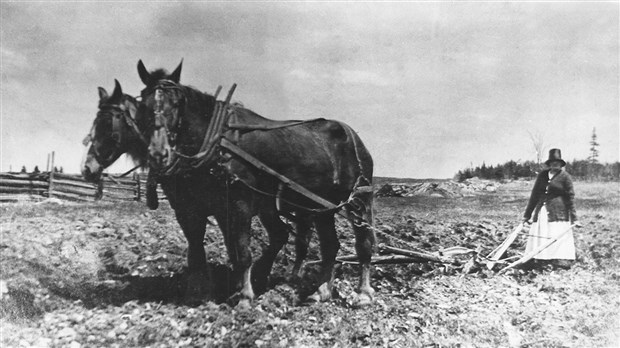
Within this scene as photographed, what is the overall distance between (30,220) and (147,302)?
9.80 feet

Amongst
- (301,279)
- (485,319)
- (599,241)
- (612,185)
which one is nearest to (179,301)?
(301,279)

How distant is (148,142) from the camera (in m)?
3.08

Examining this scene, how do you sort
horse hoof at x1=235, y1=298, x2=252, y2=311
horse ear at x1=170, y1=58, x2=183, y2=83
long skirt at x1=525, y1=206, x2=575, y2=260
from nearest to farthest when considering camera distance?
1. horse ear at x1=170, y1=58, x2=183, y2=83
2. horse hoof at x1=235, y1=298, x2=252, y2=311
3. long skirt at x1=525, y1=206, x2=575, y2=260

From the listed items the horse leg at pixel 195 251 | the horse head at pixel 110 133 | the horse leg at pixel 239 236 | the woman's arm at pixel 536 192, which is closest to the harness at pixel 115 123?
the horse head at pixel 110 133

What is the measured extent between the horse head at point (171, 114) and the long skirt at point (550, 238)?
3236mm

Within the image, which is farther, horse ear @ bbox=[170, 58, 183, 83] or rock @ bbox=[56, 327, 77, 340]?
horse ear @ bbox=[170, 58, 183, 83]

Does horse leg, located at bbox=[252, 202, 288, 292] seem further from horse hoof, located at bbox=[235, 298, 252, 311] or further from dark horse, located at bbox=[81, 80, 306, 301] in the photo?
dark horse, located at bbox=[81, 80, 306, 301]

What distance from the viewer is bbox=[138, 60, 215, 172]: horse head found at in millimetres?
2877

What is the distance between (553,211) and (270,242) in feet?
9.87

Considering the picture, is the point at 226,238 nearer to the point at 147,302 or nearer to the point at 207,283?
the point at 207,283

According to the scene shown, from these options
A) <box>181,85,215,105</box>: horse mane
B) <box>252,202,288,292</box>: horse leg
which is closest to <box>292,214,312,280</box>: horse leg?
<box>252,202,288,292</box>: horse leg

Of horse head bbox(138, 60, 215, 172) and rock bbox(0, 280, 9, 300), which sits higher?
horse head bbox(138, 60, 215, 172)

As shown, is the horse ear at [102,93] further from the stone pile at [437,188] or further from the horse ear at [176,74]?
the stone pile at [437,188]

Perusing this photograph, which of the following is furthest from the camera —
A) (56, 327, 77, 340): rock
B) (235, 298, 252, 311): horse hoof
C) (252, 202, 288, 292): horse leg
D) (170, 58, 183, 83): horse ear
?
(252, 202, 288, 292): horse leg
